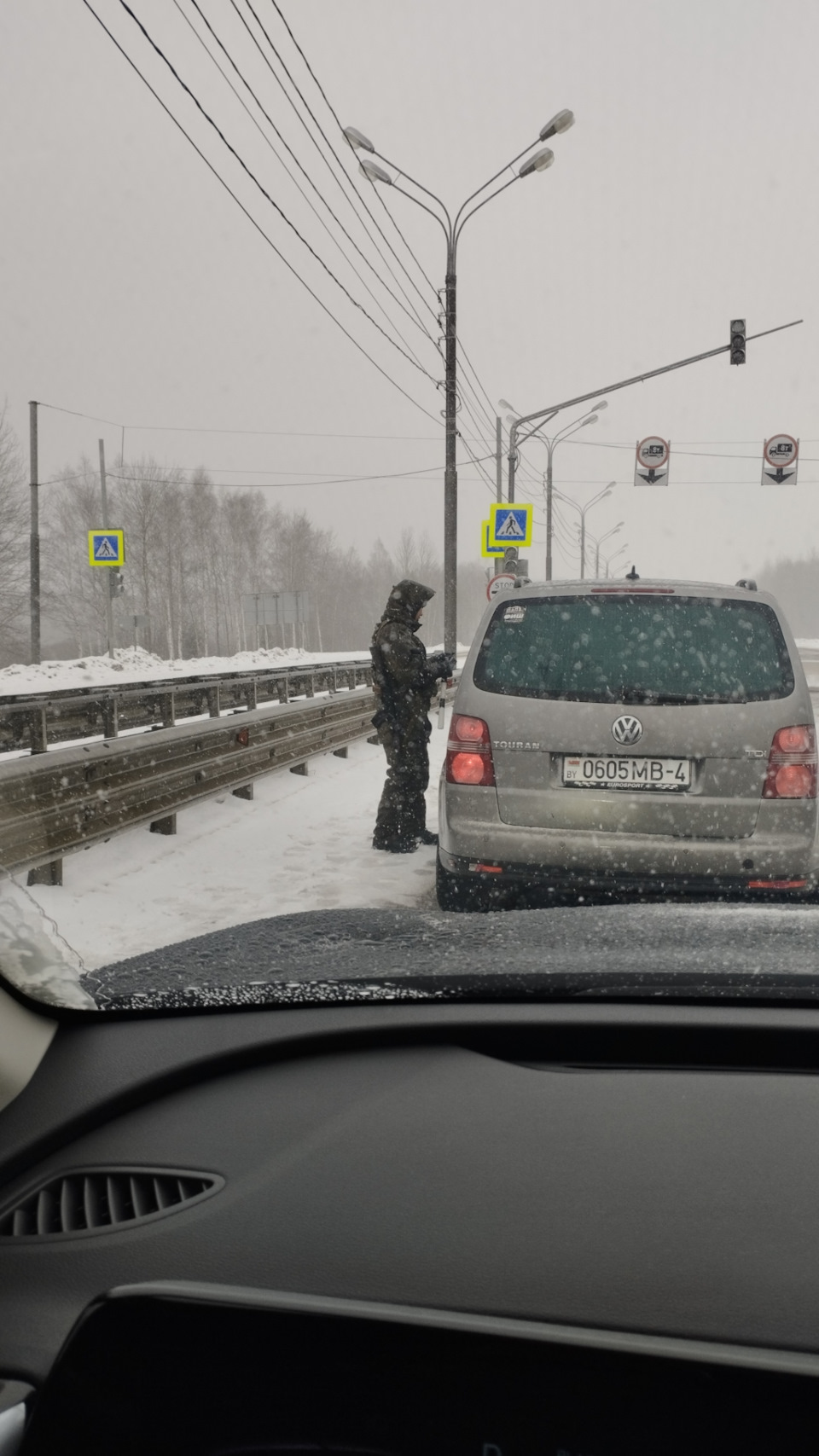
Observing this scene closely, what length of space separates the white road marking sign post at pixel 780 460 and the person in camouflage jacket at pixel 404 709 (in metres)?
20.1

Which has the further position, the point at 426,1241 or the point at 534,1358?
the point at 426,1241

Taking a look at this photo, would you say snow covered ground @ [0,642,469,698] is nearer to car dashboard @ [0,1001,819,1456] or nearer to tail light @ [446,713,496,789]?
tail light @ [446,713,496,789]

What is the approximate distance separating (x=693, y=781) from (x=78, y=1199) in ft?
11.1

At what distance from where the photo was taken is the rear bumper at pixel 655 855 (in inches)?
185

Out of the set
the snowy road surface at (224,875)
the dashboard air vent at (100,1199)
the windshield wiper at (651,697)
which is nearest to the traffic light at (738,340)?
the snowy road surface at (224,875)

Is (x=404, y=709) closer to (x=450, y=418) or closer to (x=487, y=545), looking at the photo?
(x=450, y=418)

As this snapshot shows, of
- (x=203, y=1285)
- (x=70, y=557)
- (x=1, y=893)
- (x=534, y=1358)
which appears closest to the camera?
(x=534, y=1358)

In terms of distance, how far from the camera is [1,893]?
6.93 ft

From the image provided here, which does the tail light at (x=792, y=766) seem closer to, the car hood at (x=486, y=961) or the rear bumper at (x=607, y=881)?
the rear bumper at (x=607, y=881)

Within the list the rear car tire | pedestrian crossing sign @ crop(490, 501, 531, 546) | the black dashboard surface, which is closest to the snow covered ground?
pedestrian crossing sign @ crop(490, 501, 531, 546)

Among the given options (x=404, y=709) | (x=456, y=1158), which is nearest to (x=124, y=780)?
(x=404, y=709)

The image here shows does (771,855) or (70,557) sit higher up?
(70,557)

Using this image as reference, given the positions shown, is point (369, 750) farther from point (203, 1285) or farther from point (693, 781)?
point (203, 1285)

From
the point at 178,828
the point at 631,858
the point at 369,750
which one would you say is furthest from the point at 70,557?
the point at 631,858
